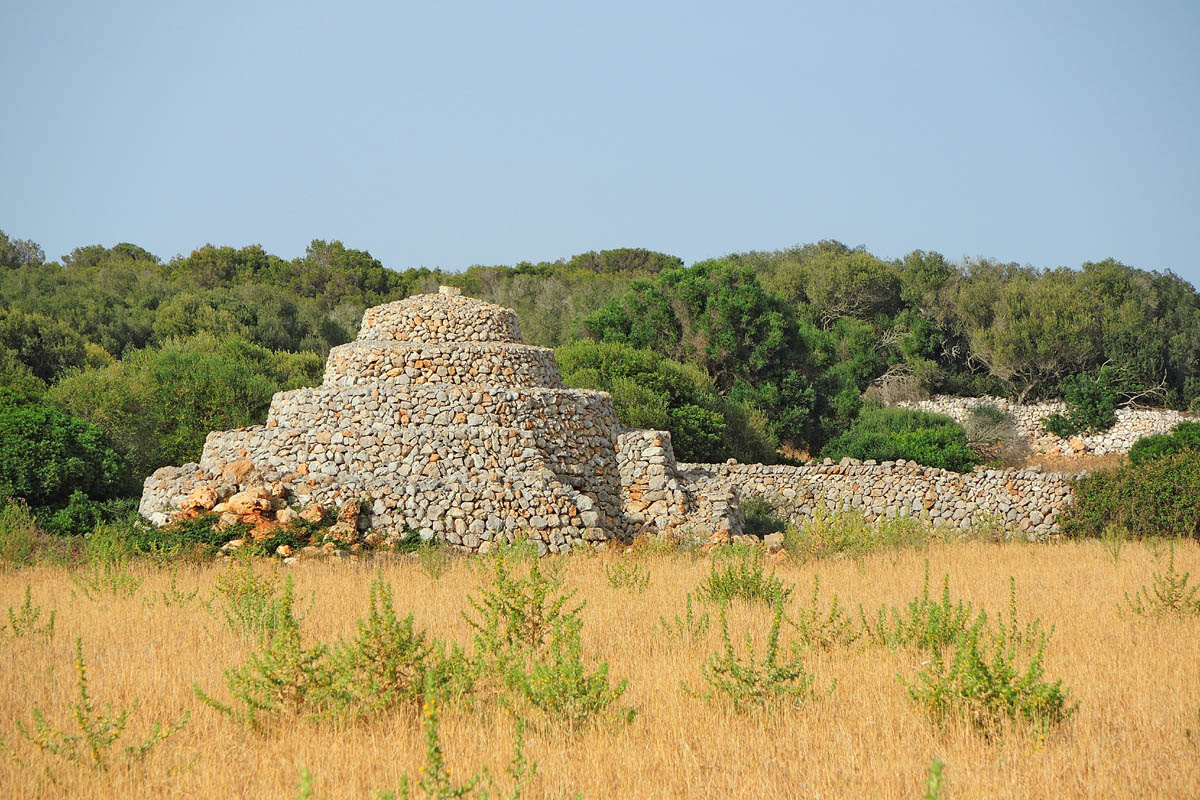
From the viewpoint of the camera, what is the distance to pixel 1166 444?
21578 millimetres

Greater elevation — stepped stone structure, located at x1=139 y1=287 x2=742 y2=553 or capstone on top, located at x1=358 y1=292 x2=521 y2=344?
capstone on top, located at x1=358 y1=292 x2=521 y2=344

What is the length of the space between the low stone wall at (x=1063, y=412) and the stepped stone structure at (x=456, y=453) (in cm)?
2583

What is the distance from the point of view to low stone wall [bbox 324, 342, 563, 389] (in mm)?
16547

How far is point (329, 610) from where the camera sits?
9273 millimetres

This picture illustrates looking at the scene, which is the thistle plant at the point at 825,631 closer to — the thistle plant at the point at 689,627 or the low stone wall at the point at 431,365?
the thistle plant at the point at 689,627

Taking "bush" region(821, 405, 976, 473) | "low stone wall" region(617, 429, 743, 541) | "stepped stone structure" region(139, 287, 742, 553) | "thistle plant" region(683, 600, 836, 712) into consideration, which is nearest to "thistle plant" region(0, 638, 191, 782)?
"thistle plant" region(683, 600, 836, 712)

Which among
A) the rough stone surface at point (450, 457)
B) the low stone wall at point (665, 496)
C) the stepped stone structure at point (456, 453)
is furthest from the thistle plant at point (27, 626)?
the low stone wall at point (665, 496)

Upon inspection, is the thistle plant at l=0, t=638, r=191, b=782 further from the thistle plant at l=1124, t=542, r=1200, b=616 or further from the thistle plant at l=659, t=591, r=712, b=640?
the thistle plant at l=1124, t=542, r=1200, b=616

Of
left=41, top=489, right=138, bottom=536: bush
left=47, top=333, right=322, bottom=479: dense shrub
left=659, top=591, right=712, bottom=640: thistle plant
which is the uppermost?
left=47, top=333, right=322, bottom=479: dense shrub

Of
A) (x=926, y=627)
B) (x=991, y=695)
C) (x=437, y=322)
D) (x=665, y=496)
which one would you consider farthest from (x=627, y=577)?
(x=437, y=322)

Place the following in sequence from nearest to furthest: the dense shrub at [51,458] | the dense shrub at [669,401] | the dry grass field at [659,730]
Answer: the dry grass field at [659,730] < the dense shrub at [51,458] < the dense shrub at [669,401]

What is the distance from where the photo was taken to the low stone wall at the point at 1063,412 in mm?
38344

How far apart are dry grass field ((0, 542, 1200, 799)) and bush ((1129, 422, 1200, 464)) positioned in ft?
42.6

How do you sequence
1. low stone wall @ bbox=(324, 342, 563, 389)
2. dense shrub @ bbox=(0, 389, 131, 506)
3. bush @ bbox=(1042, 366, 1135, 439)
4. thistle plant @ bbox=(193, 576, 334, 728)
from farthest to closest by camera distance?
bush @ bbox=(1042, 366, 1135, 439) → low stone wall @ bbox=(324, 342, 563, 389) → dense shrub @ bbox=(0, 389, 131, 506) → thistle plant @ bbox=(193, 576, 334, 728)
